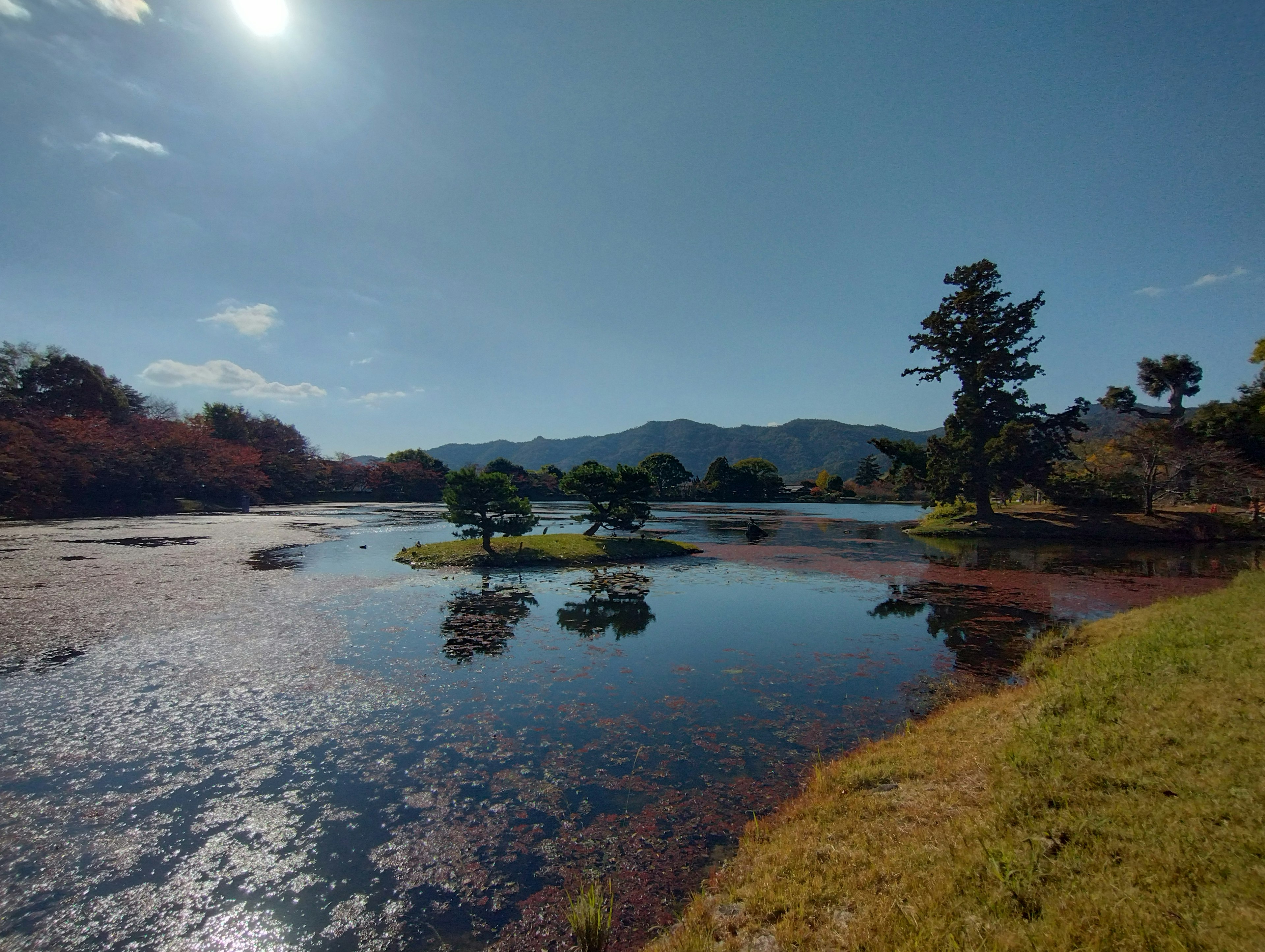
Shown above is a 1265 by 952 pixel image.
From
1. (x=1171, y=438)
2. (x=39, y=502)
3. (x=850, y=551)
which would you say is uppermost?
(x=1171, y=438)

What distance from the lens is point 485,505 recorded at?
2761cm

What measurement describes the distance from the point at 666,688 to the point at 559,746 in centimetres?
318

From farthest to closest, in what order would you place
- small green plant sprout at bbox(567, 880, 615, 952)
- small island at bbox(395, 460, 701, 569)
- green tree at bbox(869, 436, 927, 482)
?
green tree at bbox(869, 436, 927, 482) → small island at bbox(395, 460, 701, 569) → small green plant sprout at bbox(567, 880, 615, 952)

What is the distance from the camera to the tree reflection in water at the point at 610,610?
51.7 ft

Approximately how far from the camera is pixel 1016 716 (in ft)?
25.0

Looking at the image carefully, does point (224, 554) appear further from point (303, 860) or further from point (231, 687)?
point (303, 860)

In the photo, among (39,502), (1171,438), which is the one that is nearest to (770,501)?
(1171,438)

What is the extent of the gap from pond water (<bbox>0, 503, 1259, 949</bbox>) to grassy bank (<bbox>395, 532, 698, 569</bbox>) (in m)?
7.74

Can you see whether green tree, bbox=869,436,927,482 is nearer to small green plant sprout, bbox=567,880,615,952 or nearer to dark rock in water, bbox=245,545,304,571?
dark rock in water, bbox=245,545,304,571

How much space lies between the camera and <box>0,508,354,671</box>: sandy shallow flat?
44.7 feet

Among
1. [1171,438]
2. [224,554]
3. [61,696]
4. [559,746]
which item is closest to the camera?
[559,746]

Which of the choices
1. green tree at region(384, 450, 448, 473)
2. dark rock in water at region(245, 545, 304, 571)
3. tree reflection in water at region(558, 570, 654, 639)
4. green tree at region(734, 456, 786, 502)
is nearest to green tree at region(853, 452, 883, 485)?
green tree at region(734, 456, 786, 502)

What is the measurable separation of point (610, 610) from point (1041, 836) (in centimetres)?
1439

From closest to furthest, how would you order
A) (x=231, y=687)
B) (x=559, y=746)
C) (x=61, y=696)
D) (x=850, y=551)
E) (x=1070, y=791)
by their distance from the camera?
(x=1070, y=791), (x=559, y=746), (x=61, y=696), (x=231, y=687), (x=850, y=551)
